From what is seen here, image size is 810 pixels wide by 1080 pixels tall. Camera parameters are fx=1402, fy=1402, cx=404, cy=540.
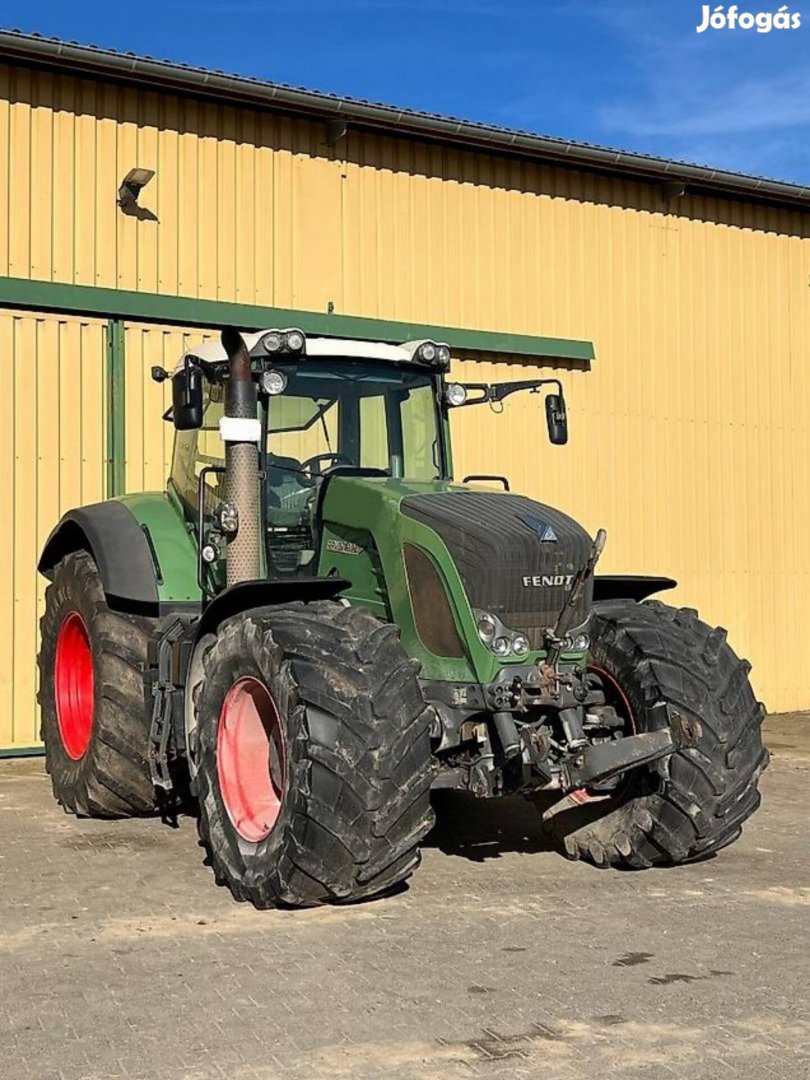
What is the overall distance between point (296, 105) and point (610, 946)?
7.92 metres

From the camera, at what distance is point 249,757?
620 cm

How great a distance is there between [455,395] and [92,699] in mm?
2708

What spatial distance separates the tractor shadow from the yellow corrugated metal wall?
4006mm

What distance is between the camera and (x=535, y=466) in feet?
41.6

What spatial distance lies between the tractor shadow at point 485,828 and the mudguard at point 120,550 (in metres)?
1.97

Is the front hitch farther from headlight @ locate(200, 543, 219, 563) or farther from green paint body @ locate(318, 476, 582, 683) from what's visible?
headlight @ locate(200, 543, 219, 563)

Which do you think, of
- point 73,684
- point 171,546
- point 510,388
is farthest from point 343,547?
point 73,684

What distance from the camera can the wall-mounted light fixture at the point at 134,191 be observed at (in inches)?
410

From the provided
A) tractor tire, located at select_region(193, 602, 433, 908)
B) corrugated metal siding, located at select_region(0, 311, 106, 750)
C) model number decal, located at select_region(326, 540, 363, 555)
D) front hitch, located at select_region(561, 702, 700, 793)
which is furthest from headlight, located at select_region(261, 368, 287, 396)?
corrugated metal siding, located at select_region(0, 311, 106, 750)

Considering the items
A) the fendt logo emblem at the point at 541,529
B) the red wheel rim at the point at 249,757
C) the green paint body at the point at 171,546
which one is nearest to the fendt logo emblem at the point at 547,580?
the fendt logo emblem at the point at 541,529

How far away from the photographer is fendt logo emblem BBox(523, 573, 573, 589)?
6.12 meters

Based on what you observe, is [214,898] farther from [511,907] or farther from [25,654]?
[25,654]

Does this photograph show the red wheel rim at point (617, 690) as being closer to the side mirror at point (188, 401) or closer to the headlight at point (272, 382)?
the headlight at point (272, 382)

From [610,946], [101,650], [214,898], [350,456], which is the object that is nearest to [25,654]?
[101,650]
